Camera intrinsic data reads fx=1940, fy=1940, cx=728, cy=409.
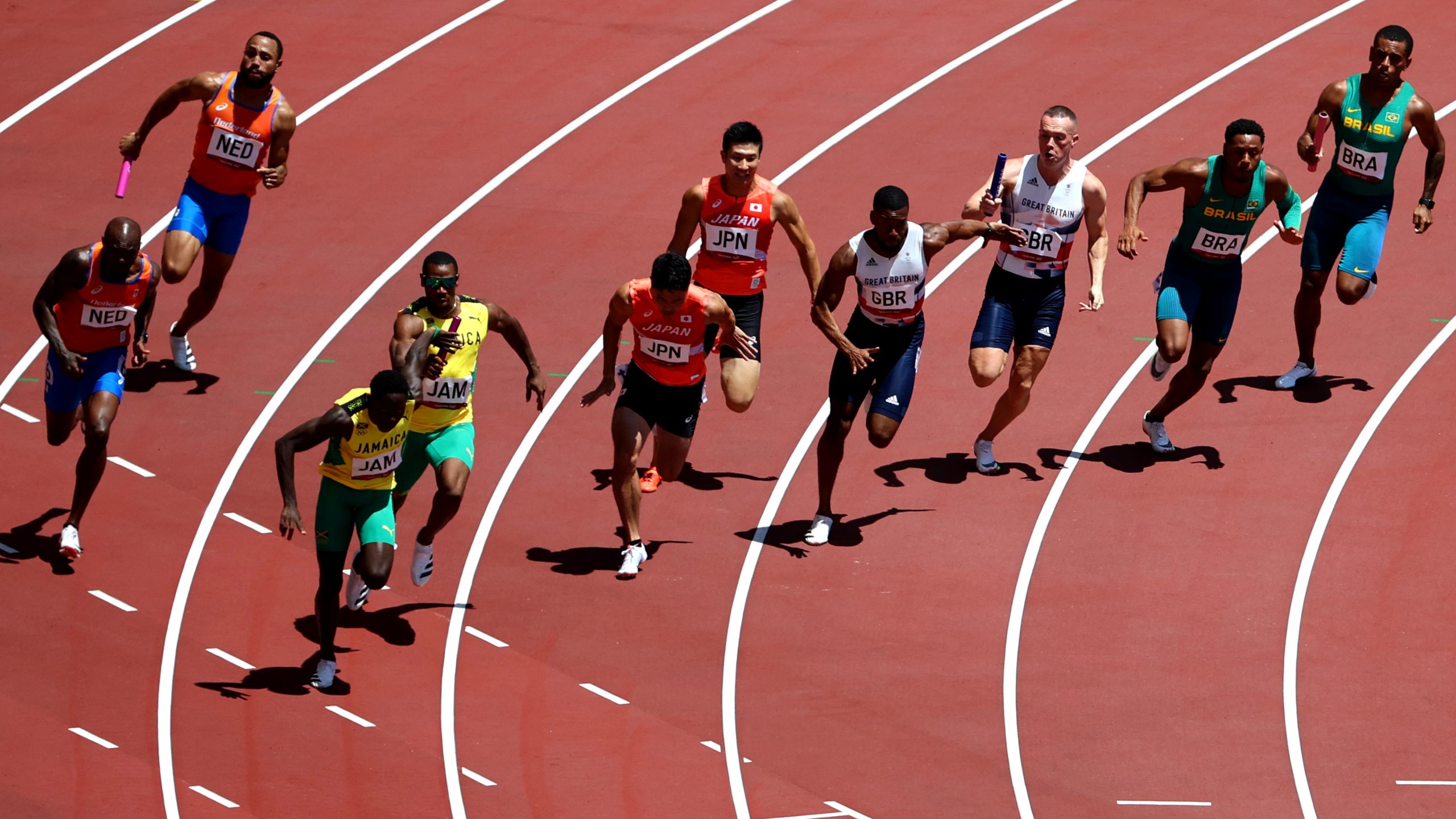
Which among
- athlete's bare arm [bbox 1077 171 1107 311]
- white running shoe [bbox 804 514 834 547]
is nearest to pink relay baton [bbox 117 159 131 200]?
white running shoe [bbox 804 514 834 547]

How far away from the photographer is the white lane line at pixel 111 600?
11.9m

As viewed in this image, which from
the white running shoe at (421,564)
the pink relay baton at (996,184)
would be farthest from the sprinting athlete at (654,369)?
the pink relay baton at (996,184)

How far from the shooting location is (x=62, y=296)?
12.1 metres

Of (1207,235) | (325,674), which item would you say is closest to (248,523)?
(325,674)

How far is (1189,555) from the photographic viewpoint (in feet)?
42.7

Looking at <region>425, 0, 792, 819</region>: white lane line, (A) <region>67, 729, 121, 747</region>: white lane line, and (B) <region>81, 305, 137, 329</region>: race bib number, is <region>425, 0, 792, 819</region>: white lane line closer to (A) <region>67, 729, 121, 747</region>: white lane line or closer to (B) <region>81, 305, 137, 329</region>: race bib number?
(A) <region>67, 729, 121, 747</region>: white lane line

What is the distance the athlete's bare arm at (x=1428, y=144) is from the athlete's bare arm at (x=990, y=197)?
3.12m

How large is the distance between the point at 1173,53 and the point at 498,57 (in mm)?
6717

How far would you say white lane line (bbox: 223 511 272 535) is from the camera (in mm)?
12984

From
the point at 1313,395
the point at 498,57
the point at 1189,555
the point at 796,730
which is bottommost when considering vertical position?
the point at 796,730

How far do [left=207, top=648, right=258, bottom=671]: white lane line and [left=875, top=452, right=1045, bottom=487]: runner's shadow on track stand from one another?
4.77 metres

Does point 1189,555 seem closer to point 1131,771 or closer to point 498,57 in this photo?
point 1131,771

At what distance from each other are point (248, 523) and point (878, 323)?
4439mm

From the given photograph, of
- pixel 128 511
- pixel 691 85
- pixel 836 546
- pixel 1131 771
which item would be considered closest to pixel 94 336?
pixel 128 511
